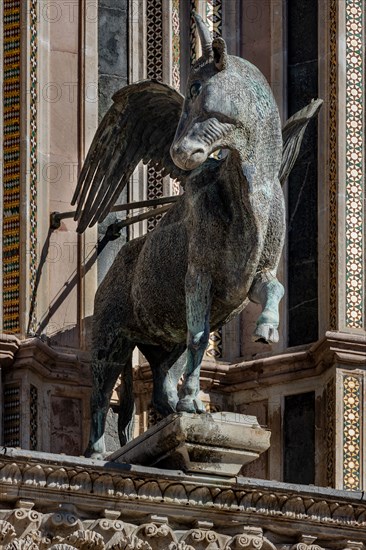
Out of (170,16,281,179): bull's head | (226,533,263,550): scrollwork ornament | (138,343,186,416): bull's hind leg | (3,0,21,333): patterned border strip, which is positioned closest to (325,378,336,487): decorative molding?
(138,343,186,416): bull's hind leg

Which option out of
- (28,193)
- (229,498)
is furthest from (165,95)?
(229,498)

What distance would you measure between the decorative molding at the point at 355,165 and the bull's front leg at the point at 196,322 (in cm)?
240

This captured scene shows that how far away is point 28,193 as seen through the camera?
21859 mm

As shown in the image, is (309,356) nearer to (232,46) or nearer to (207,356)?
(207,356)

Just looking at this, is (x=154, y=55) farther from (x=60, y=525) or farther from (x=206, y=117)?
(x=60, y=525)

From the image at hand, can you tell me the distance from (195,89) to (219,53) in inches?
9.4

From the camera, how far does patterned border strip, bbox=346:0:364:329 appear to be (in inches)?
872

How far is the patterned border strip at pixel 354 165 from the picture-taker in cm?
2215

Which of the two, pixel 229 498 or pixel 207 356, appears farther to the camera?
pixel 207 356

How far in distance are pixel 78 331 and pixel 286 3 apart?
2.60 metres

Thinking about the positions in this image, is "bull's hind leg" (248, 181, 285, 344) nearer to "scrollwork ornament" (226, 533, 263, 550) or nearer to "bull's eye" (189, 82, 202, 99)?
"bull's eye" (189, 82, 202, 99)

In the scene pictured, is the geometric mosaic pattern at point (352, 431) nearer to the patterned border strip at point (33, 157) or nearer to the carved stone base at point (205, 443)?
the patterned border strip at point (33, 157)

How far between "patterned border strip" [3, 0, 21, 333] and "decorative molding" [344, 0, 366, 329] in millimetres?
2008

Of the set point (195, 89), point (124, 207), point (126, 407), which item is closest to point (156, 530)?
point (126, 407)
